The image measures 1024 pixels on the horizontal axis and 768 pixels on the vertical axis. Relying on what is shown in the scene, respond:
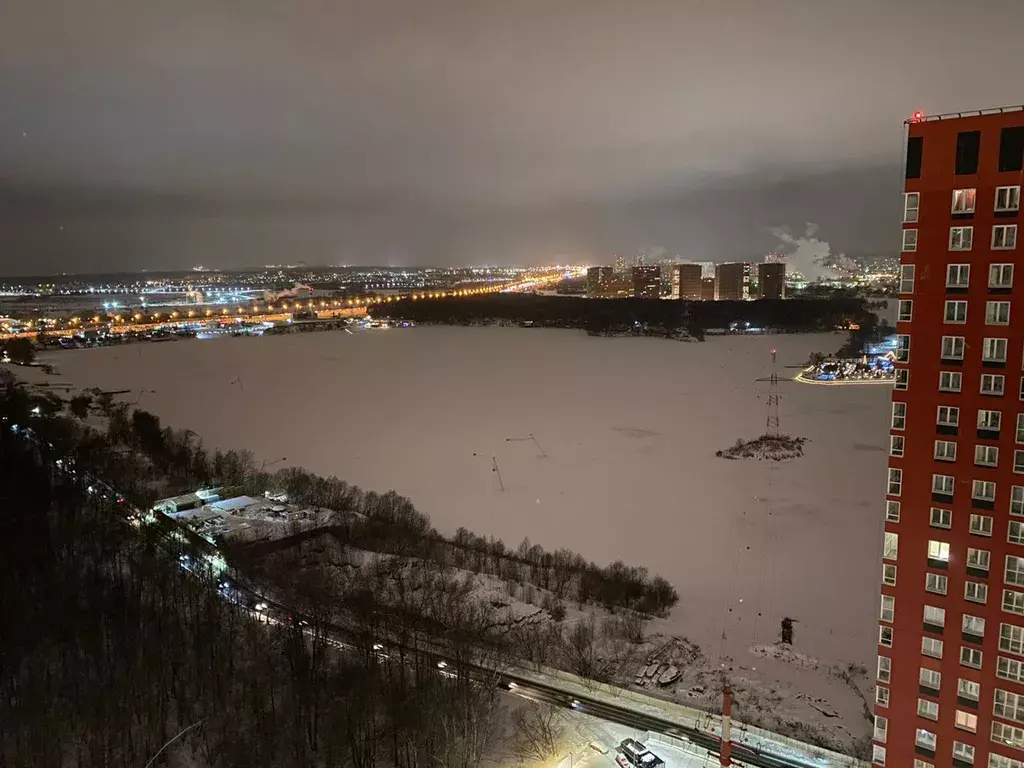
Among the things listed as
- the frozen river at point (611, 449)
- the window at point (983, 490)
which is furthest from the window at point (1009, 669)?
the frozen river at point (611, 449)

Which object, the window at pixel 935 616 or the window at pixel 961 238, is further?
the window at pixel 935 616

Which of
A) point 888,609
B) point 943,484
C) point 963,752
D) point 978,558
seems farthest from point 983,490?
point 963,752

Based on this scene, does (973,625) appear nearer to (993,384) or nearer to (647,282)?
(993,384)

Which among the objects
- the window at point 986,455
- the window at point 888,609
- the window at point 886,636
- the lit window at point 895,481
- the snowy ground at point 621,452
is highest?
the window at point 986,455

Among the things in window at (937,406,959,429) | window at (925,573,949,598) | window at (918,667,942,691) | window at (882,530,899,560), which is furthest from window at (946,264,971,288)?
window at (918,667,942,691)

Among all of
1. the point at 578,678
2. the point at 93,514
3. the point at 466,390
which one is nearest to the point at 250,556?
the point at 93,514

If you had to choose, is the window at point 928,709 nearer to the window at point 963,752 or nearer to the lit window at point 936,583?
the window at point 963,752
